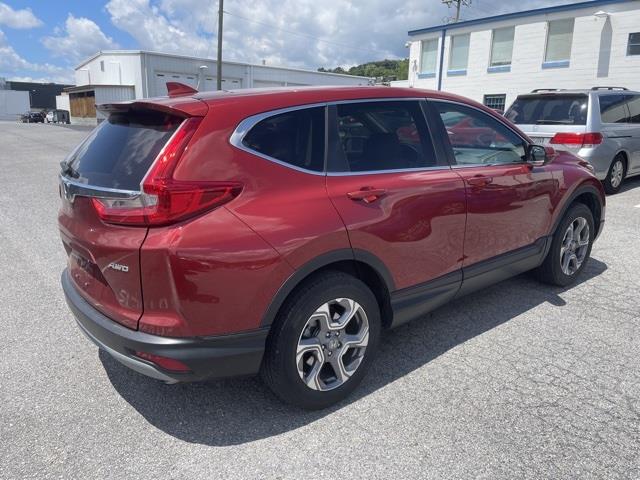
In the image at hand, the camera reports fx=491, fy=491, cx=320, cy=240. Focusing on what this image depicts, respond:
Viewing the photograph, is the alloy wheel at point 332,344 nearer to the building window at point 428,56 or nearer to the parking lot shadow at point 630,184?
the parking lot shadow at point 630,184

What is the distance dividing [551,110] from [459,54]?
64.5 feet

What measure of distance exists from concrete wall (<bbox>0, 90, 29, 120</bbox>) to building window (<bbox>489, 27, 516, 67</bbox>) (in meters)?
70.2

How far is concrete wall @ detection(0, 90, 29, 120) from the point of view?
71062mm

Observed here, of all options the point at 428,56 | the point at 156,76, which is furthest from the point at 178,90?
the point at 156,76

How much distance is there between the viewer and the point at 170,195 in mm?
2172

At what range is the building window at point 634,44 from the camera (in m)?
19.9

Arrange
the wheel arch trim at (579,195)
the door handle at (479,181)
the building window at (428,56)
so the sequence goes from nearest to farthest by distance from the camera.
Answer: the door handle at (479,181)
the wheel arch trim at (579,195)
the building window at (428,56)

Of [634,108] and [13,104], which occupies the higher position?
[13,104]

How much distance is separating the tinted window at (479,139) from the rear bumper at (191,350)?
2.02 m

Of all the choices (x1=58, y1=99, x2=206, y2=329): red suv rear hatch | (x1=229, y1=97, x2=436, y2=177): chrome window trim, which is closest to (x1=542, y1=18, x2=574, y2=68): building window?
(x1=229, y1=97, x2=436, y2=177): chrome window trim

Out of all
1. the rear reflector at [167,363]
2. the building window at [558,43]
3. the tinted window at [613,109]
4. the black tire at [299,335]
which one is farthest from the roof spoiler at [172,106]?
the building window at [558,43]

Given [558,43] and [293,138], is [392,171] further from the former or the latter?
[558,43]

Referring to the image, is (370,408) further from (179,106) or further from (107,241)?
(179,106)

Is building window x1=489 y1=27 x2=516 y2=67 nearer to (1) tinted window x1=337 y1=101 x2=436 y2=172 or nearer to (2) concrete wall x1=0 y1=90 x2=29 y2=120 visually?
(1) tinted window x1=337 y1=101 x2=436 y2=172
